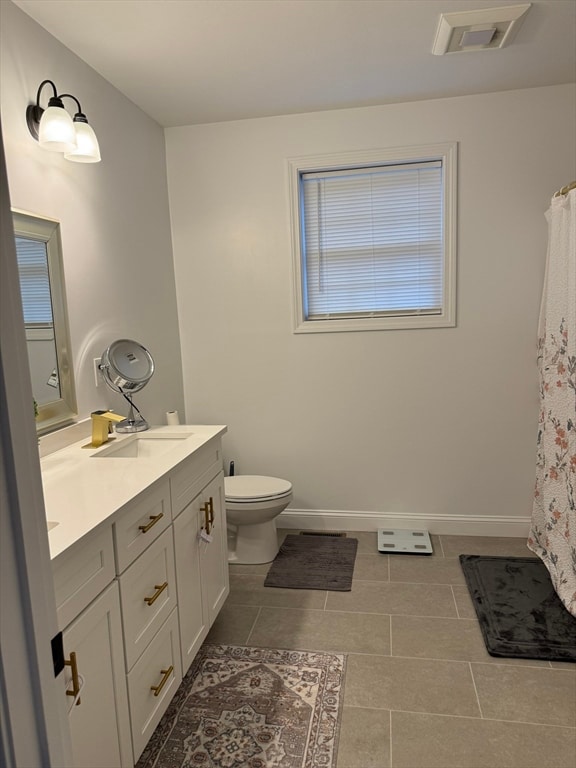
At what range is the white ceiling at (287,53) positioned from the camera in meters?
2.04

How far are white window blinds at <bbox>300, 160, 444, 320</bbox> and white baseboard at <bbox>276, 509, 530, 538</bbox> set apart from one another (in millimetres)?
1205

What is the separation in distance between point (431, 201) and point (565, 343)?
115 cm

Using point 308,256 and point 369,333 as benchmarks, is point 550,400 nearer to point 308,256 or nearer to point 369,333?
point 369,333

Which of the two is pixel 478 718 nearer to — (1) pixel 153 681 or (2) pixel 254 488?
(1) pixel 153 681

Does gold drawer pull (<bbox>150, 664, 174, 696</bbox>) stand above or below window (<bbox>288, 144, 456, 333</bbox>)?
below

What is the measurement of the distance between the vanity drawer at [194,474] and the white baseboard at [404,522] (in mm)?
1198

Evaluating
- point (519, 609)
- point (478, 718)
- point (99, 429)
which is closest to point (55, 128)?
point (99, 429)

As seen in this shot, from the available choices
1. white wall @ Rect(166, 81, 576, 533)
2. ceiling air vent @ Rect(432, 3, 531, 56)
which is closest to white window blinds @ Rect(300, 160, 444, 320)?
white wall @ Rect(166, 81, 576, 533)

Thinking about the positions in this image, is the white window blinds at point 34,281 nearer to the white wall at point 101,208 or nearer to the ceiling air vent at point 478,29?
the white wall at point 101,208

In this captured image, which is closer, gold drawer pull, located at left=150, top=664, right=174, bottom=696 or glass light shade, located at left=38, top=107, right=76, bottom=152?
gold drawer pull, located at left=150, top=664, right=174, bottom=696

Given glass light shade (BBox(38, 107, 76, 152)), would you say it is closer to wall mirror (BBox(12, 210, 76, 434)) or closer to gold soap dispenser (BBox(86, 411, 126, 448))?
wall mirror (BBox(12, 210, 76, 434))

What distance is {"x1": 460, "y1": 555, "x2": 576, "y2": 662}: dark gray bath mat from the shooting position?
2.19 metres

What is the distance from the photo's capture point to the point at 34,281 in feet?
6.66

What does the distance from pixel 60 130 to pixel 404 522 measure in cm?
266
